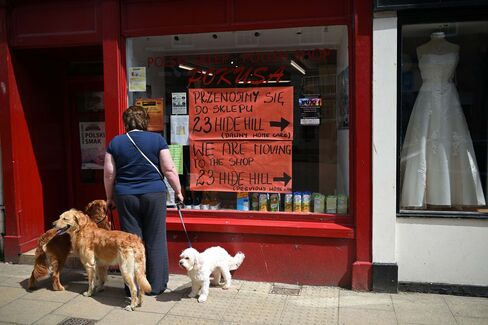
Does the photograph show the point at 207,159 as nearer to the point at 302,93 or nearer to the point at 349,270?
the point at 302,93

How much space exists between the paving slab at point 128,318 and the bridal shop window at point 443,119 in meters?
2.69

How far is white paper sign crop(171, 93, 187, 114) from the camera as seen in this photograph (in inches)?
213

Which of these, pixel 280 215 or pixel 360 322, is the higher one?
pixel 280 215

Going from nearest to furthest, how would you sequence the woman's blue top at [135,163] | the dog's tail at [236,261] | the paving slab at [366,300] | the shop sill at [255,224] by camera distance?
the paving slab at [366,300]
the woman's blue top at [135,163]
the shop sill at [255,224]
the dog's tail at [236,261]

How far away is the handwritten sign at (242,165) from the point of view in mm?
5191

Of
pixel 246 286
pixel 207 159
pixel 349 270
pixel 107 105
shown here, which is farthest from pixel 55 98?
pixel 349 270

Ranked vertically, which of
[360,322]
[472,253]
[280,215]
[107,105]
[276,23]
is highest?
[276,23]

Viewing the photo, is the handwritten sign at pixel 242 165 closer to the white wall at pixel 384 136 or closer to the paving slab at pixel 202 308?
the white wall at pixel 384 136

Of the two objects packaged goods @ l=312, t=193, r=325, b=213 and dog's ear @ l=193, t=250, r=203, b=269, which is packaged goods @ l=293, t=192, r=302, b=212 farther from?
dog's ear @ l=193, t=250, r=203, b=269

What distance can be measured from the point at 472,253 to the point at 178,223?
9.98ft

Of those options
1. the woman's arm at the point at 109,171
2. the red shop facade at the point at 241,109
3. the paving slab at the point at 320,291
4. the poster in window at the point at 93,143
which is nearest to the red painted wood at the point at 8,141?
the red shop facade at the point at 241,109

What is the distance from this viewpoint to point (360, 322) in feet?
13.2

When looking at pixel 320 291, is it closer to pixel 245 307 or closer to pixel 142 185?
pixel 245 307

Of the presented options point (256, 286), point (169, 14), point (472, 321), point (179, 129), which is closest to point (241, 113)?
point (179, 129)
